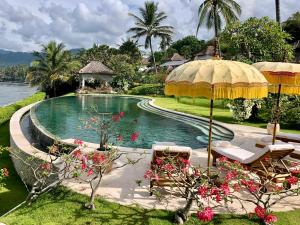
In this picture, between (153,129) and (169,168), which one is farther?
(153,129)

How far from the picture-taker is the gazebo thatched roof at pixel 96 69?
38.0m

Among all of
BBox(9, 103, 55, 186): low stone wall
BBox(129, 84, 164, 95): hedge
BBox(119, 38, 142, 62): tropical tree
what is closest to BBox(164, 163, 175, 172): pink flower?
BBox(9, 103, 55, 186): low stone wall

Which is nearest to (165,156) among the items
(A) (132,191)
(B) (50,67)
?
(A) (132,191)

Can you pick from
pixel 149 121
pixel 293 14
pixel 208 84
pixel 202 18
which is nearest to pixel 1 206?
pixel 208 84

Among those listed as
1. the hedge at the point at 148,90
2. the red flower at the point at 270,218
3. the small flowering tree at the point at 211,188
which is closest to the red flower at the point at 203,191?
the small flowering tree at the point at 211,188

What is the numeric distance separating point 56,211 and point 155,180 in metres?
1.83

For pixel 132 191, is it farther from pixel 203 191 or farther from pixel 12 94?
pixel 12 94

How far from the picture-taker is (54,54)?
3753 cm

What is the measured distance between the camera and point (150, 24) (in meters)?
44.0

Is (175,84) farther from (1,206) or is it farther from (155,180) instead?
(1,206)

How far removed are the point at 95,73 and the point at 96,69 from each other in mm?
741

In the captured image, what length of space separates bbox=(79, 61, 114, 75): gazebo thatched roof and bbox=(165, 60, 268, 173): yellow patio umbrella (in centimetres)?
3318

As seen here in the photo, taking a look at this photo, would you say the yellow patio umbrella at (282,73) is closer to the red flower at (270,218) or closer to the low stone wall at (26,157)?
the red flower at (270,218)

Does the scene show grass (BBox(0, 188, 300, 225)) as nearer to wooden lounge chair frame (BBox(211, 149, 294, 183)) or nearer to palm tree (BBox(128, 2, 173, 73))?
wooden lounge chair frame (BBox(211, 149, 294, 183))
